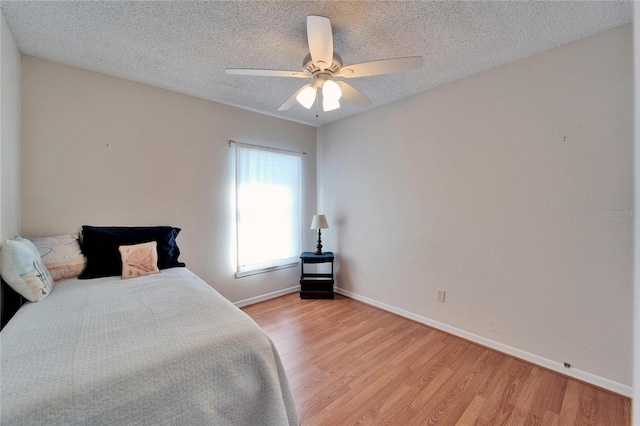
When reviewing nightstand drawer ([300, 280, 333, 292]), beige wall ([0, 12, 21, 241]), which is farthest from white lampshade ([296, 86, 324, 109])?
nightstand drawer ([300, 280, 333, 292])

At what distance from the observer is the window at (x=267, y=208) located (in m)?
3.12

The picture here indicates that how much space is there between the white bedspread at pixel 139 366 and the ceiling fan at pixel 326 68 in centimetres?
147

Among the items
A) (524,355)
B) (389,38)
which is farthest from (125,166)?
(524,355)

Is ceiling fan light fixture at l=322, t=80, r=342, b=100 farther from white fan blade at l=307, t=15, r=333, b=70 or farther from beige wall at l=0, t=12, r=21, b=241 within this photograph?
beige wall at l=0, t=12, r=21, b=241

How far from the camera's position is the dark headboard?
155cm

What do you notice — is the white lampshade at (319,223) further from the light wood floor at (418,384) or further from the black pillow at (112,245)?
the black pillow at (112,245)

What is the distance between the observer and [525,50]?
197 centimetres

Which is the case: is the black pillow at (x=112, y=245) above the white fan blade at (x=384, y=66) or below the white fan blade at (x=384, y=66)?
below

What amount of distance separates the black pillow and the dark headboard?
1.08ft

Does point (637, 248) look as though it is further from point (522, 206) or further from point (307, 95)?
point (522, 206)

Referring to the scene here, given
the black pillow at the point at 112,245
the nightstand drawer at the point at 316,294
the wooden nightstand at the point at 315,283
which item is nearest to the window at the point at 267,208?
the wooden nightstand at the point at 315,283

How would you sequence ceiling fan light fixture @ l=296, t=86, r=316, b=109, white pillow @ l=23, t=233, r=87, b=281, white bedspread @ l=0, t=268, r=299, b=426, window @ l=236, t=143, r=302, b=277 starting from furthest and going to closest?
window @ l=236, t=143, r=302, b=277
white pillow @ l=23, t=233, r=87, b=281
ceiling fan light fixture @ l=296, t=86, r=316, b=109
white bedspread @ l=0, t=268, r=299, b=426

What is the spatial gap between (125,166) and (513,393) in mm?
3568

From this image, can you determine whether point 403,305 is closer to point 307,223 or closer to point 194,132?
point 307,223
